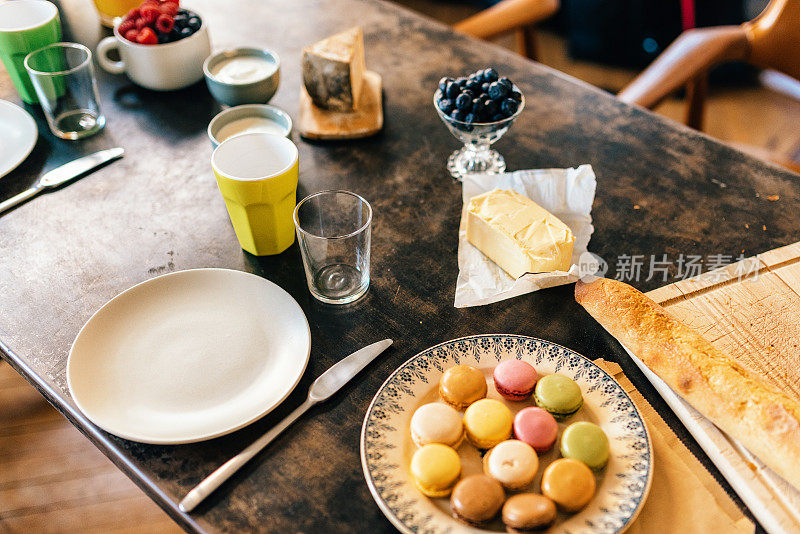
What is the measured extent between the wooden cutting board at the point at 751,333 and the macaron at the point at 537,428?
17 cm

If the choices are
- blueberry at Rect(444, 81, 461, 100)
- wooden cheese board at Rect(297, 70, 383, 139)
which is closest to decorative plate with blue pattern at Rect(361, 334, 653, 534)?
blueberry at Rect(444, 81, 461, 100)

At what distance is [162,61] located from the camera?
1264 millimetres

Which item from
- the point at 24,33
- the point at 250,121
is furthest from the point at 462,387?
the point at 24,33

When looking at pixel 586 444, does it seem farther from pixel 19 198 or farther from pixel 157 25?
pixel 157 25

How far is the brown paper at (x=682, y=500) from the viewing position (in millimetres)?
672

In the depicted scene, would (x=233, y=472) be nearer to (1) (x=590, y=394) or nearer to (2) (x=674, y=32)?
(1) (x=590, y=394)

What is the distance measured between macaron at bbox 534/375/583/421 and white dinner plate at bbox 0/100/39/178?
0.95 meters

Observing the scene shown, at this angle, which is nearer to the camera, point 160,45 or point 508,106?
point 508,106

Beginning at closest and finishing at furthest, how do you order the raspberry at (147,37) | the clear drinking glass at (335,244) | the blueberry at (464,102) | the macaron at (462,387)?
1. the macaron at (462,387)
2. the clear drinking glass at (335,244)
3. the blueberry at (464,102)
4. the raspberry at (147,37)

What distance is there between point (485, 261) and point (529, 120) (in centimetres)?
40

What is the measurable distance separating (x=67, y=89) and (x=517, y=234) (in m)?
0.85

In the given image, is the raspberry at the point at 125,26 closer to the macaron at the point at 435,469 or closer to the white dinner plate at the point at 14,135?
the white dinner plate at the point at 14,135

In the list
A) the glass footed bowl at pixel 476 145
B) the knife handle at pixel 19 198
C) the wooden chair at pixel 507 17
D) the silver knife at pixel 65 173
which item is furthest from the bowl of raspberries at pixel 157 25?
the wooden chair at pixel 507 17

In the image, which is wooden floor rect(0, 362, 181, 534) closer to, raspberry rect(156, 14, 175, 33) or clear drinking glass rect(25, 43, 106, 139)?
clear drinking glass rect(25, 43, 106, 139)
